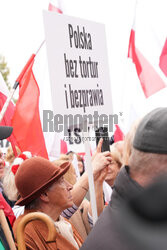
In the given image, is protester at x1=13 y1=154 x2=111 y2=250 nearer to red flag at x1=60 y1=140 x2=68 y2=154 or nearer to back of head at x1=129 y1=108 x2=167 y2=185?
back of head at x1=129 y1=108 x2=167 y2=185

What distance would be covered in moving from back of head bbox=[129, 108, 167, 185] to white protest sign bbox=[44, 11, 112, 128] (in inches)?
61.4

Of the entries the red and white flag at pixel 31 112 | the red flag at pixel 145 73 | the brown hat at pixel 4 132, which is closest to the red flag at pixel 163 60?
the red flag at pixel 145 73

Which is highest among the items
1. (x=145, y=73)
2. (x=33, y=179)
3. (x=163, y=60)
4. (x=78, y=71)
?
(x=163, y=60)

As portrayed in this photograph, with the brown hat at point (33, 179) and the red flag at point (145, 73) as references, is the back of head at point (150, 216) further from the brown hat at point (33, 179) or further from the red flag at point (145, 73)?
the red flag at point (145, 73)

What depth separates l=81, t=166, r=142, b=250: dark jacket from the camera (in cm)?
119

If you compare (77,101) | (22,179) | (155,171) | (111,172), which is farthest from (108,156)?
(155,171)

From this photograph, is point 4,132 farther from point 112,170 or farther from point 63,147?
point 63,147

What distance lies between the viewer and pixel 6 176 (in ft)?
14.2

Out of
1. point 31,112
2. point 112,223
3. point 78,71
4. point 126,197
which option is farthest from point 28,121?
point 126,197

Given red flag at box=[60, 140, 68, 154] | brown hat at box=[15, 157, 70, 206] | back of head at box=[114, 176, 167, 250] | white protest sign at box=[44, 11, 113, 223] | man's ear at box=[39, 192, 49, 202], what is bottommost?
red flag at box=[60, 140, 68, 154]

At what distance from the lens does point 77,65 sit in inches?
122

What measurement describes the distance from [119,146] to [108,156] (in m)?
1.38

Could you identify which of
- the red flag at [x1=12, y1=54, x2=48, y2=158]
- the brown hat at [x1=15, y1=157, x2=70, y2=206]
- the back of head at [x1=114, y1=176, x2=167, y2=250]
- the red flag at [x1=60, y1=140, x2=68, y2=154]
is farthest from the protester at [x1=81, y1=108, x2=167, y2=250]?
the red flag at [x1=60, y1=140, x2=68, y2=154]

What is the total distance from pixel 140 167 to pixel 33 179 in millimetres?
1580
